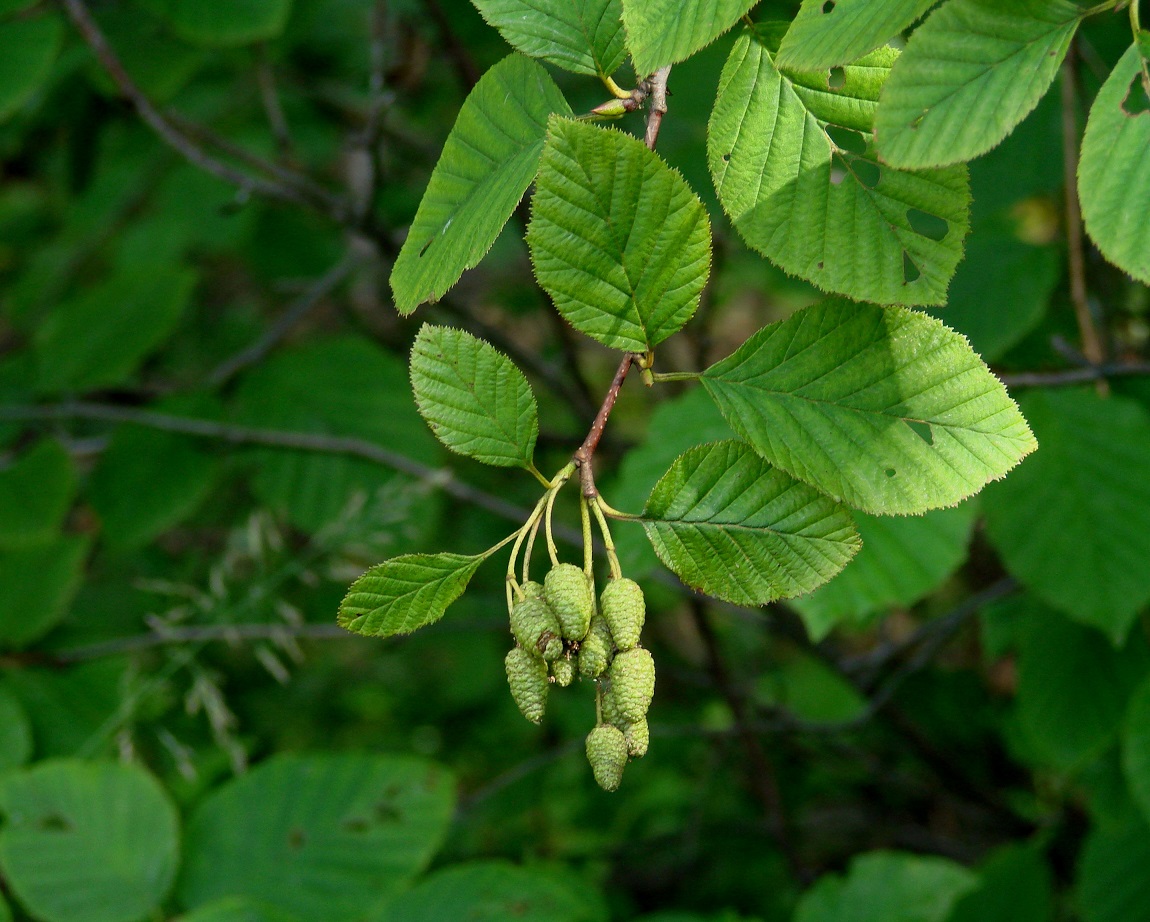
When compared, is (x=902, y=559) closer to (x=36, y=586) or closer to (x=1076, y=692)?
(x=1076, y=692)

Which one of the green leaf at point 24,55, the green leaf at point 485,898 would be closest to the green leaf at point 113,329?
the green leaf at point 24,55

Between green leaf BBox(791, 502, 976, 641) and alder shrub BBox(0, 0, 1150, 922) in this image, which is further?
green leaf BBox(791, 502, 976, 641)

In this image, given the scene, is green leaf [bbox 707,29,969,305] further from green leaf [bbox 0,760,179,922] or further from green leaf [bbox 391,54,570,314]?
green leaf [bbox 0,760,179,922]

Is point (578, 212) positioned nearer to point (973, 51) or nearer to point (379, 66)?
point (973, 51)

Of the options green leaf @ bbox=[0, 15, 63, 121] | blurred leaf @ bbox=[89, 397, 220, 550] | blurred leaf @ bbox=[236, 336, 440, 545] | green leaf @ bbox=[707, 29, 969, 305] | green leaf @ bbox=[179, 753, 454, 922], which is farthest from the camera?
blurred leaf @ bbox=[236, 336, 440, 545]

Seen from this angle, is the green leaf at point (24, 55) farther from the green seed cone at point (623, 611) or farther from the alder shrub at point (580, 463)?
the green seed cone at point (623, 611)

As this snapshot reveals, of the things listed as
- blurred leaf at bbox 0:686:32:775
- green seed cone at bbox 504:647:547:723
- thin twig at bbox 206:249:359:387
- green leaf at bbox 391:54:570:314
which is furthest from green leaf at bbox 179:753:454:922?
green leaf at bbox 391:54:570:314

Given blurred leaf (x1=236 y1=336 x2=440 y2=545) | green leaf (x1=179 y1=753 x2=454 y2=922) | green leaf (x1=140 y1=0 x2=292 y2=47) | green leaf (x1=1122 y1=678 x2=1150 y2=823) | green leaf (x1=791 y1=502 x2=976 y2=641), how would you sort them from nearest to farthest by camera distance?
green leaf (x1=791 y1=502 x2=976 y2=641)
green leaf (x1=1122 y1=678 x2=1150 y2=823)
green leaf (x1=179 y1=753 x2=454 y2=922)
green leaf (x1=140 y1=0 x2=292 y2=47)
blurred leaf (x1=236 y1=336 x2=440 y2=545)
